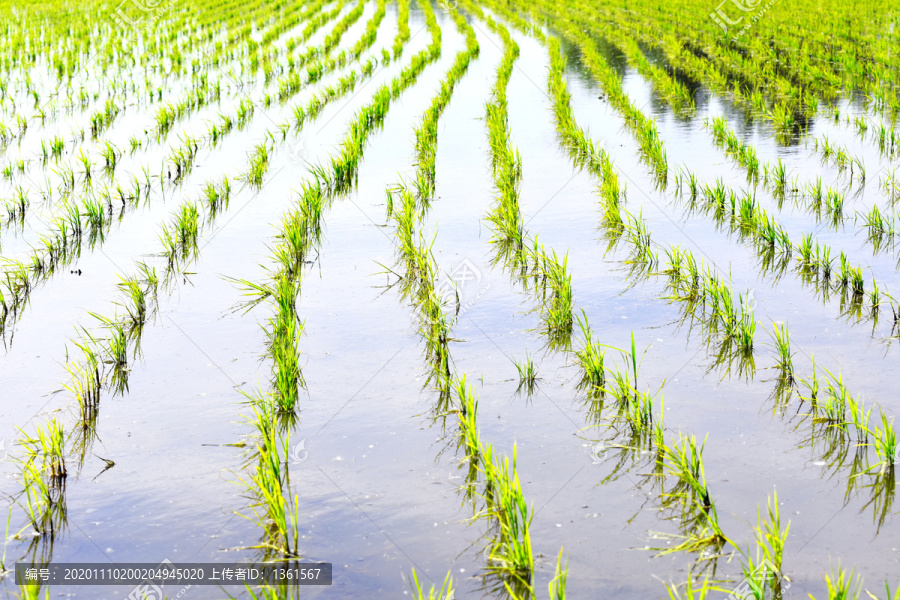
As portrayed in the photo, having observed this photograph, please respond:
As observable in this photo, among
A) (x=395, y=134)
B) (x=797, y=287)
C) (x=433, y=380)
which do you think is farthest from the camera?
(x=395, y=134)

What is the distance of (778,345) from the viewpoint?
10.4 feet

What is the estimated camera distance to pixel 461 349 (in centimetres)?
338

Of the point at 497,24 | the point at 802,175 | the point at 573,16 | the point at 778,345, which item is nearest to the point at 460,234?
the point at 778,345

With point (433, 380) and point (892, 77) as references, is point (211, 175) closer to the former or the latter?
point (433, 380)

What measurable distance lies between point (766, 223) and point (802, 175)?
1522 mm

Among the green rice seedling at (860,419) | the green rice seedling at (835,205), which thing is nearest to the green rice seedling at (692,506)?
the green rice seedling at (860,419)

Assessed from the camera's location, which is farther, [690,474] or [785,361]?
[785,361]

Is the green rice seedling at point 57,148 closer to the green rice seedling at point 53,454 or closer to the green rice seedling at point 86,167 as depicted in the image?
the green rice seedling at point 86,167

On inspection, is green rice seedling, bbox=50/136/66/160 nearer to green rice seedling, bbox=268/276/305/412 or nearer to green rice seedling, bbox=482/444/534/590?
green rice seedling, bbox=268/276/305/412

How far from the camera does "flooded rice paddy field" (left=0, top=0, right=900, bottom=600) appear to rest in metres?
2.20

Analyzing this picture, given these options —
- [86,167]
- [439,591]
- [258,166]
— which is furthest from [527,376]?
[86,167]

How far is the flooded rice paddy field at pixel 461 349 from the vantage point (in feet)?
7.20

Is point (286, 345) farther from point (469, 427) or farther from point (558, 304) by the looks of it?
point (558, 304)

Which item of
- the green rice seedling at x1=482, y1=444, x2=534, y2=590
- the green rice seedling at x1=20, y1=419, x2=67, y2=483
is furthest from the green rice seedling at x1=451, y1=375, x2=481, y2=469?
the green rice seedling at x1=20, y1=419, x2=67, y2=483
